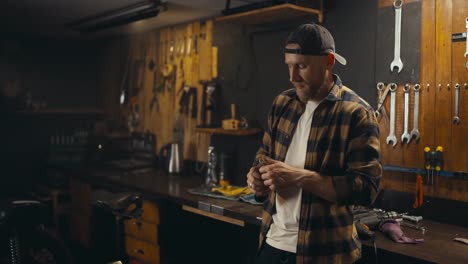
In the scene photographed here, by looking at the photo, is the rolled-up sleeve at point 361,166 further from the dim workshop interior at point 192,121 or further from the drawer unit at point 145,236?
the drawer unit at point 145,236

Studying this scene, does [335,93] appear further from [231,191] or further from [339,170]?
[231,191]

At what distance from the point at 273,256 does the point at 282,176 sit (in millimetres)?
321

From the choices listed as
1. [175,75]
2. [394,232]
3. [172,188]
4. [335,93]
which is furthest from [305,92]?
[175,75]

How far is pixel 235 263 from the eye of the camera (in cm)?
343

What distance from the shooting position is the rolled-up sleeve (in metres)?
1.54

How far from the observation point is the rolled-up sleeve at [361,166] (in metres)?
1.54

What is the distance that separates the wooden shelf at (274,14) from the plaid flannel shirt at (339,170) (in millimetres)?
1133

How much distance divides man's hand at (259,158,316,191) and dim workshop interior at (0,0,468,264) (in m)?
0.21

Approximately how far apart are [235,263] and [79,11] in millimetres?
2300

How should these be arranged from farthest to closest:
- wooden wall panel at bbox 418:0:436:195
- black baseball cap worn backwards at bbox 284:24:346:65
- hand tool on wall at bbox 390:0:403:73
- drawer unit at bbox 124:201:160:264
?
1. drawer unit at bbox 124:201:160:264
2. hand tool on wall at bbox 390:0:403:73
3. wooden wall panel at bbox 418:0:436:195
4. black baseball cap worn backwards at bbox 284:24:346:65

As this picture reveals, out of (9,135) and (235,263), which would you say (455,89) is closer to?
(235,263)

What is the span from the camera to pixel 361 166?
1554 millimetres

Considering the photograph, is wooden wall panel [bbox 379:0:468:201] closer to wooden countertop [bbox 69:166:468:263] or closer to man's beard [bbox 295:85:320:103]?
wooden countertop [bbox 69:166:468:263]

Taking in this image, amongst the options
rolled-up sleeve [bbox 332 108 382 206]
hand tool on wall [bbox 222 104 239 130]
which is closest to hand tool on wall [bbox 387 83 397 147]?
rolled-up sleeve [bbox 332 108 382 206]
